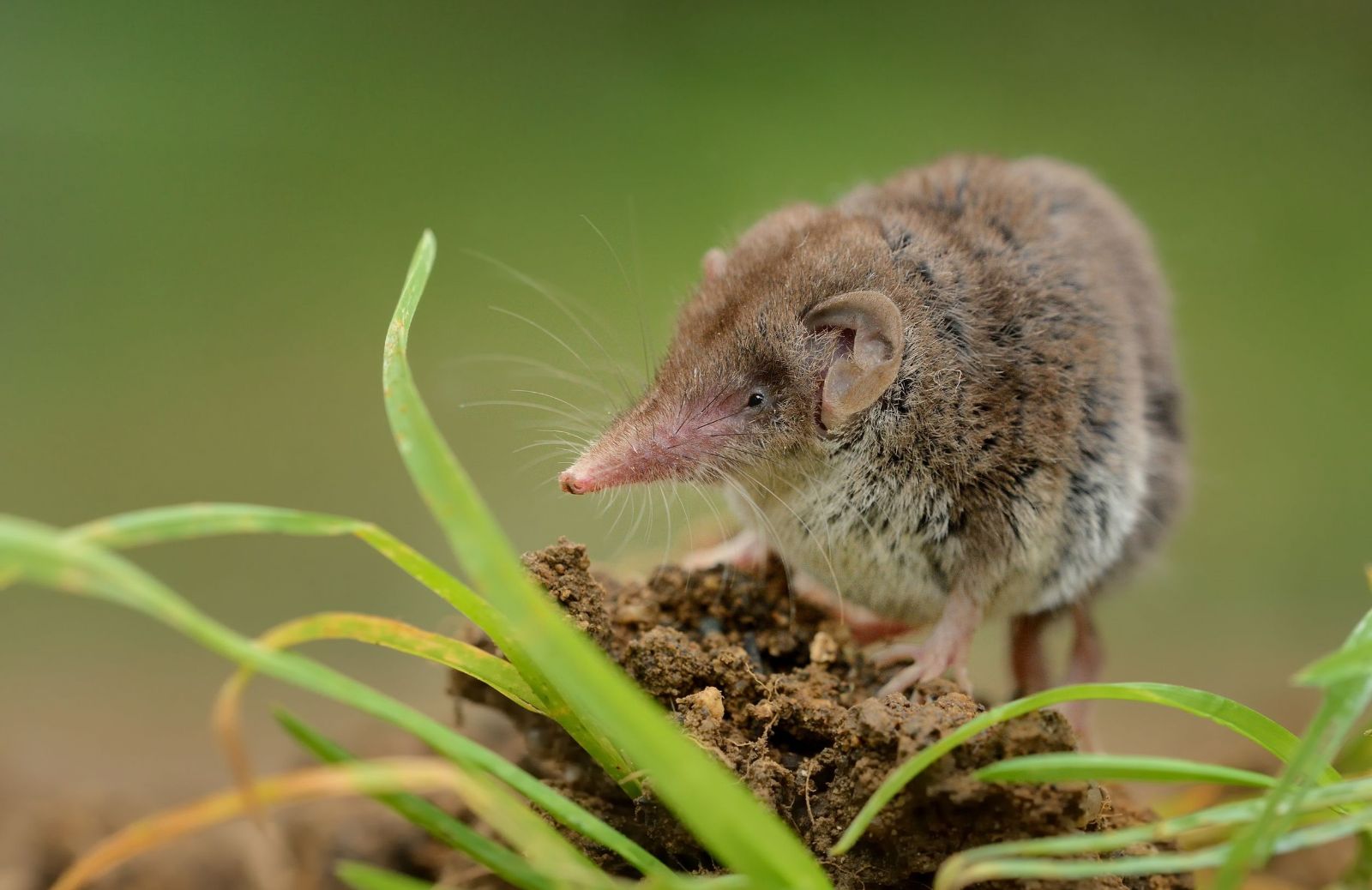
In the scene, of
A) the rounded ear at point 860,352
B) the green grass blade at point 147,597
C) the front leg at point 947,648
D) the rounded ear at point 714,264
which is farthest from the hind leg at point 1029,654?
the green grass blade at point 147,597

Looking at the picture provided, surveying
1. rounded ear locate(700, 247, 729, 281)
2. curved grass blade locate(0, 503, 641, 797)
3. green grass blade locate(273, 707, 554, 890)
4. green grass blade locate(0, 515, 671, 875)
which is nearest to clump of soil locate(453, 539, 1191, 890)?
curved grass blade locate(0, 503, 641, 797)

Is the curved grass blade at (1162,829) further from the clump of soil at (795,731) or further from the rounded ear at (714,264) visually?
the rounded ear at (714,264)

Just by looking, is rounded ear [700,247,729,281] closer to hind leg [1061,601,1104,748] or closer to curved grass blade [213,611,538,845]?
curved grass blade [213,611,538,845]

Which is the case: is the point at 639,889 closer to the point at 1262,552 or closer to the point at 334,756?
the point at 334,756

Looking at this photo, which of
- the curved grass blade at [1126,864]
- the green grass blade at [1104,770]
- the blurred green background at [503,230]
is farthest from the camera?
the blurred green background at [503,230]

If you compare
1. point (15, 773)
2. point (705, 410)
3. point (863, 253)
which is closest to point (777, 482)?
point (705, 410)
